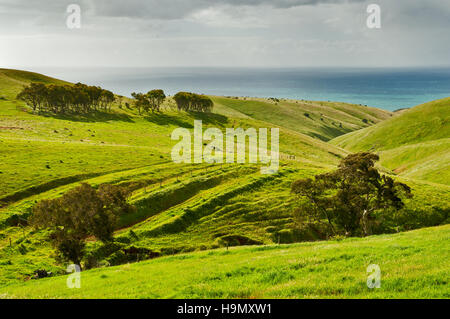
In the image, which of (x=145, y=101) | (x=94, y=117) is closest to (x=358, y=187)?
(x=94, y=117)

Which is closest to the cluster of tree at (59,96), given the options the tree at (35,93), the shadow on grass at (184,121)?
the tree at (35,93)

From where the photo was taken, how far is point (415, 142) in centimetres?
13475

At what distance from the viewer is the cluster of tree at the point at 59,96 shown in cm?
12962

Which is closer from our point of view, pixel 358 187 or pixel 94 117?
pixel 358 187

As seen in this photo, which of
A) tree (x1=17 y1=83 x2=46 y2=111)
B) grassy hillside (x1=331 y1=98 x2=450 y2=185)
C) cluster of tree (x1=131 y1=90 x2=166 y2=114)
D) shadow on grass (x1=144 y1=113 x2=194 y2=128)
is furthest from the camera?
cluster of tree (x1=131 y1=90 x2=166 y2=114)

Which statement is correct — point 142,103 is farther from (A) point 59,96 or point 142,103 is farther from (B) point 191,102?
(A) point 59,96

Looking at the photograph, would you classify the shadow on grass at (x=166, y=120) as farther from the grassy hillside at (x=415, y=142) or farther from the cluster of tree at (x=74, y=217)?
the cluster of tree at (x=74, y=217)

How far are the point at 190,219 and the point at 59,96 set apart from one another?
11310 cm

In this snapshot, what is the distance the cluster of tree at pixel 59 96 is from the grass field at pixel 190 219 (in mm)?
12143

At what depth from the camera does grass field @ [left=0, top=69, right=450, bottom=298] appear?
15.5 m

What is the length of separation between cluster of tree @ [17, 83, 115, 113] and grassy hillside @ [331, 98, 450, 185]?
131033mm

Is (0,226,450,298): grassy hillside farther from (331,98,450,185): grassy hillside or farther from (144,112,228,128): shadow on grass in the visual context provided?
(144,112,228,128): shadow on grass

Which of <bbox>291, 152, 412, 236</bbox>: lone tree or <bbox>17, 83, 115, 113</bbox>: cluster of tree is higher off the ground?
<bbox>17, 83, 115, 113</bbox>: cluster of tree

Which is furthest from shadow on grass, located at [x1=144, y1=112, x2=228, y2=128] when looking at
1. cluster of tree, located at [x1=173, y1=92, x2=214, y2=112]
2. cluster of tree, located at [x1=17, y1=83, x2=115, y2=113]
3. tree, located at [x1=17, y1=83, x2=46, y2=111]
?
tree, located at [x1=17, y1=83, x2=46, y2=111]
